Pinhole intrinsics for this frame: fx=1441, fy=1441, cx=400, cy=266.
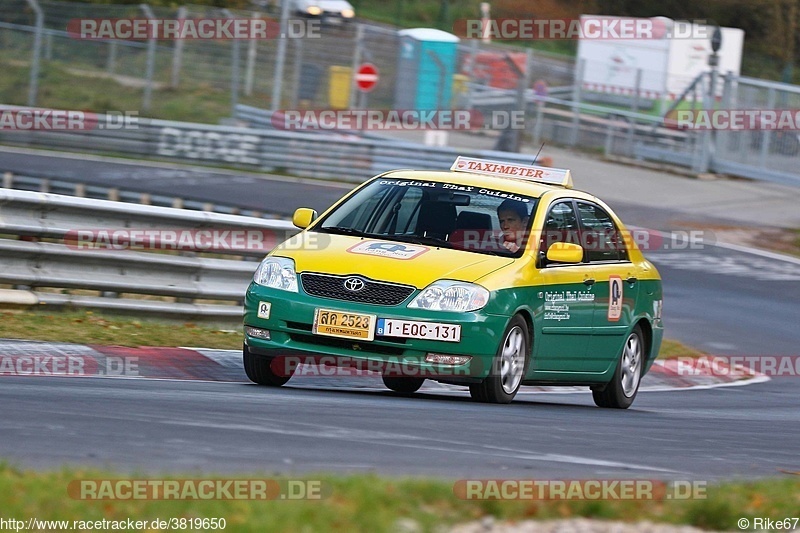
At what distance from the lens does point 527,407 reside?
977cm

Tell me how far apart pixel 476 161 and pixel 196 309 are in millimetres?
2977

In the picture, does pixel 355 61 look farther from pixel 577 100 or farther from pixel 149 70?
pixel 577 100

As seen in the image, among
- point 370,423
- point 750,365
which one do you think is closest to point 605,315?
point 370,423

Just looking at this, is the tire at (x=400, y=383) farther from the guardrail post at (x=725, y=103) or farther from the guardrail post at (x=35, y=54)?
the guardrail post at (x=725, y=103)

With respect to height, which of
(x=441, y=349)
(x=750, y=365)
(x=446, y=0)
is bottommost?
(x=750, y=365)

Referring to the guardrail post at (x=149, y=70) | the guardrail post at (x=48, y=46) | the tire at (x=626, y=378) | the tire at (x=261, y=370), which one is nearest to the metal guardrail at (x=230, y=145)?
the guardrail post at (x=149, y=70)

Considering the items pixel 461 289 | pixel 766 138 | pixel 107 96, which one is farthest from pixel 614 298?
pixel 107 96

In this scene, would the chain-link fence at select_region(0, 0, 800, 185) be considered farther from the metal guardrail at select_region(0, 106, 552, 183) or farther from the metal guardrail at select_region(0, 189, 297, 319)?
the metal guardrail at select_region(0, 189, 297, 319)

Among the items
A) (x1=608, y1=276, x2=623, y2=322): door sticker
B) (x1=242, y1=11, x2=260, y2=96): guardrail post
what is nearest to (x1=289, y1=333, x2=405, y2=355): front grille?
(x1=608, y1=276, x2=623, y2=322): door sticker

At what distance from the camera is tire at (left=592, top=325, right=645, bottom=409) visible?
36.6 feet

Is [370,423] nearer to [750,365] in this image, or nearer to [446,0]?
[750,365]

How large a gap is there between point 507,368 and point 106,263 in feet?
13.3

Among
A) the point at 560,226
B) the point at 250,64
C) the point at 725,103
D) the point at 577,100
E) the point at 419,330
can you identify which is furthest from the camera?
the point at 577,100

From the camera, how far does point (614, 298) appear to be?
35.7 ft
